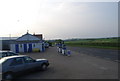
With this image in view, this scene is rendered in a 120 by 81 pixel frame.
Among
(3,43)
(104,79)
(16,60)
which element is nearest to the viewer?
(104,79)

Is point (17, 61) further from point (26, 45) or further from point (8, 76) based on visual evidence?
point (26, 45)

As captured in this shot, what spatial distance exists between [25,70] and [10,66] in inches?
49.1

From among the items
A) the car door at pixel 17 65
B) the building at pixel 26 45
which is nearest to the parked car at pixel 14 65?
the car door at pixel 17 65

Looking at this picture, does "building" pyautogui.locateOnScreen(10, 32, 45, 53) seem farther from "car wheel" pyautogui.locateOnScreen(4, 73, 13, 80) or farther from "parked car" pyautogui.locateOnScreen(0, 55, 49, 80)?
"car wheel" pyautogui.locateOnScreen(4, 73, 13, 80)

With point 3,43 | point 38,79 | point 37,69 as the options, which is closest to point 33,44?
point 3,43

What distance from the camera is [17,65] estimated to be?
8.20 m

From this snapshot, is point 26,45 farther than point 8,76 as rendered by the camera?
Yes

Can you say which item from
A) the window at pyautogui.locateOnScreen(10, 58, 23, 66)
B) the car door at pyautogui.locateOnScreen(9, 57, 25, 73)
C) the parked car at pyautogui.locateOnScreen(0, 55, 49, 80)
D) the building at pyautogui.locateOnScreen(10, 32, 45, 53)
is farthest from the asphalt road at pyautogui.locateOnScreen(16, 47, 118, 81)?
the building at pyautogui.locateOnScreen(10, 32, 45, 53)

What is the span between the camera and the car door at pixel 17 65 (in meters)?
7.89

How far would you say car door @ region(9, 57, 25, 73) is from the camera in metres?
7.89

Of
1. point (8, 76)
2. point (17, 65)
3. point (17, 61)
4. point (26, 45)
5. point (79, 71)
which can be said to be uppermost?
point (26, 45)

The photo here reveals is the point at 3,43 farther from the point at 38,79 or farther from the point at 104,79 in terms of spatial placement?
the point at 104,79

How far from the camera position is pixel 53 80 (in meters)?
7.61

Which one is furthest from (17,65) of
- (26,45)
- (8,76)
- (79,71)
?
(26,45)
